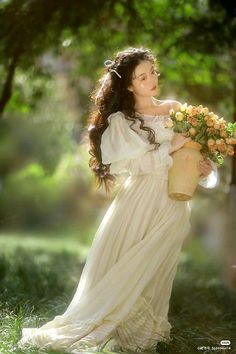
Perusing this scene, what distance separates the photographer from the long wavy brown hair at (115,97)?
16.6 ft

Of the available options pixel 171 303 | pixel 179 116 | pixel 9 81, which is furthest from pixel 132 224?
pixel 9 81

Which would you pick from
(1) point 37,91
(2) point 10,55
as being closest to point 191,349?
(2) point 10,55

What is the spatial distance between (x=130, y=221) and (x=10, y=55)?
165 inches

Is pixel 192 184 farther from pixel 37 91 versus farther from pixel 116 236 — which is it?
pixel 37 91

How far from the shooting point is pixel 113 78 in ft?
16.9

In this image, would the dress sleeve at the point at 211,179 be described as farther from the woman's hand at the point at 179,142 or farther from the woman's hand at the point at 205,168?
the woman's hand at the point at 179,142

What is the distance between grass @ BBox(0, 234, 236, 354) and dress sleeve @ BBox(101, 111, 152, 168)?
4.55ft

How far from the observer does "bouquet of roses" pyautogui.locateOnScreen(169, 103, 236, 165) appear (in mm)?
4906

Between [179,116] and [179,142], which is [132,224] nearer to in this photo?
[179,142]

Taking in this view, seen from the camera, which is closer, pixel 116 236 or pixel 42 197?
pixel 116 236

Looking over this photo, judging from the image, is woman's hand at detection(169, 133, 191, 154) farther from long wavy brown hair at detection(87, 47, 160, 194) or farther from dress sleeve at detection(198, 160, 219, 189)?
dress sleeve at detection(198, 160, 219, 189)

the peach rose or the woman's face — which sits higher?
the woman's face

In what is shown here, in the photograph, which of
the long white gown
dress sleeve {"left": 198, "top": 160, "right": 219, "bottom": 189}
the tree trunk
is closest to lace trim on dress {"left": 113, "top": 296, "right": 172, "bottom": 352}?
the long white gown

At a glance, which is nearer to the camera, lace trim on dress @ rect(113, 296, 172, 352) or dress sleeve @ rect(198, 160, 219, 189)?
lace trim on dress @ rect(113, 296, 172, 352)
